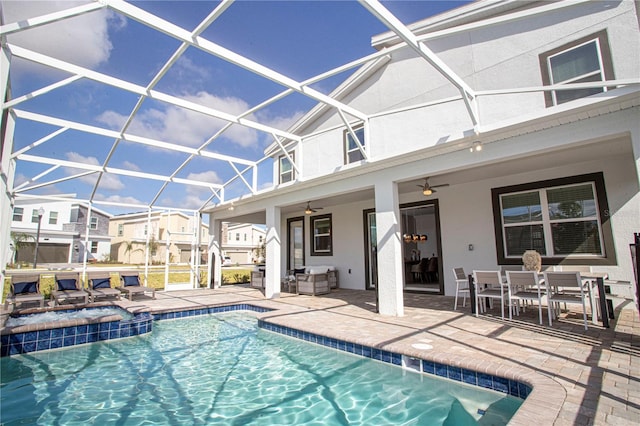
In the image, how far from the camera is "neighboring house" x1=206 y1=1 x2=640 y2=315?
4984 millimetres

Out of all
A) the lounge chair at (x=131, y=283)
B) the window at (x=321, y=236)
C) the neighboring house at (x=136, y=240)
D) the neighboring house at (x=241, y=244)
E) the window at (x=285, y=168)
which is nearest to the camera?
the lounge chair at (x=131, y=283)

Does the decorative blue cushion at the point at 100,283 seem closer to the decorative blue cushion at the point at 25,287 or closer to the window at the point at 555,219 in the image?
the decorative blue cushion at the point at 25,287

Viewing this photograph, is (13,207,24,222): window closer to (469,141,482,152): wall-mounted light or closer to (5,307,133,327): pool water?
(5,307,133,327): pool water

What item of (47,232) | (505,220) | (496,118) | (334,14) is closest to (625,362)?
(496,118)

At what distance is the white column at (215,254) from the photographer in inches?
525

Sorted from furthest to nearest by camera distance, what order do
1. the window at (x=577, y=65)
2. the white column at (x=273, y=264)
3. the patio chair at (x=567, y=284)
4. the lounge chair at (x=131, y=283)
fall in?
1. the white column at (x=273, y=264)
2. the lounge chair at (x=131, y=283)
3. the window at (x=577, y=65)
4. the patio chair at (x=567, y=284)

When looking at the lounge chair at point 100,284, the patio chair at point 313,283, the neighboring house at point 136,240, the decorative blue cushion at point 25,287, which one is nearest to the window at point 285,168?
the patio chair at point 313,283

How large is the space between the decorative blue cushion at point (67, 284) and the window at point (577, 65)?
1308 cm

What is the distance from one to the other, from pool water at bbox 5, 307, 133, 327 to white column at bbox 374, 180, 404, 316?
5.82 meters

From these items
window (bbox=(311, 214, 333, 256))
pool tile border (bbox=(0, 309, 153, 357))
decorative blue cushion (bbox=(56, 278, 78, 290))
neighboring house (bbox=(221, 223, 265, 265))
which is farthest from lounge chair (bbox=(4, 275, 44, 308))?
neighboring house (bbox=(221, 223, 265, 265))

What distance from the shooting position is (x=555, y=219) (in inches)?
296

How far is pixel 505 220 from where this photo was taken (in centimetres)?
824

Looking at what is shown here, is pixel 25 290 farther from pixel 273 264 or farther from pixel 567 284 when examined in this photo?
pixel 567 284

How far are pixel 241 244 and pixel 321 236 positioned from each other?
28.0 metres
